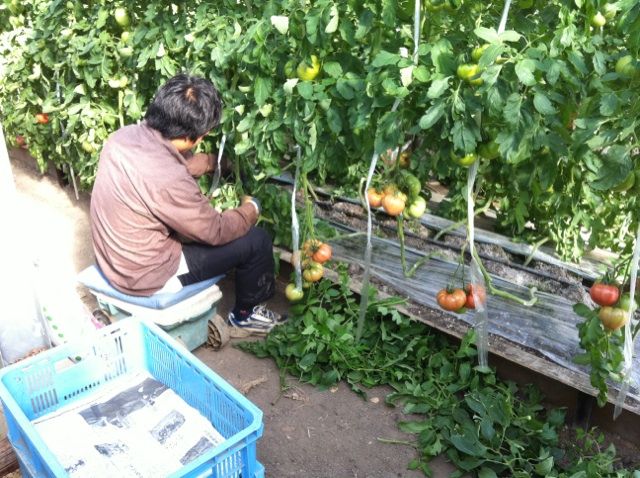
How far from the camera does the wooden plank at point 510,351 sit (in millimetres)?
2160

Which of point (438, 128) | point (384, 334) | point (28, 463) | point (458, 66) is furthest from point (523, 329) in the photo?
point (28, 463)

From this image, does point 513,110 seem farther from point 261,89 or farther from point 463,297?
point 261,89

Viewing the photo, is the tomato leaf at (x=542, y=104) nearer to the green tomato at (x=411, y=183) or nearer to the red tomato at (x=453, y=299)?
the green tomato at (x=411, y=183)

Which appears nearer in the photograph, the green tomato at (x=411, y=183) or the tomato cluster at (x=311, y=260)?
the green tomato at (x=411, y=183)

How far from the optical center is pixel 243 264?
267 cm

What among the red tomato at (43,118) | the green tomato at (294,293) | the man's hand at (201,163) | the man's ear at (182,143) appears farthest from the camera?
the red tomato at (43,118)

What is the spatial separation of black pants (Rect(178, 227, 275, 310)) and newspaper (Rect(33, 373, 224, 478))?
0.67 m

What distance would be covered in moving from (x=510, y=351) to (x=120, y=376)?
4.66 ft

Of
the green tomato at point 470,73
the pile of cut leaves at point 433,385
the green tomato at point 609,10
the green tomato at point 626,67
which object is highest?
the green tomato at point 609,10

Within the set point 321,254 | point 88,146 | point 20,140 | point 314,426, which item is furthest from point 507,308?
point 20,140

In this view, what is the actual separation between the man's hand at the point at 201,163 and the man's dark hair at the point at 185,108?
399 millimetres

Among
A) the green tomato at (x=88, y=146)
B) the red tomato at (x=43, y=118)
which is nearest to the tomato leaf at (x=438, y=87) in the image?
the green tomato at (x=88, y=146)

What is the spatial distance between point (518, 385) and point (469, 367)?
21cm

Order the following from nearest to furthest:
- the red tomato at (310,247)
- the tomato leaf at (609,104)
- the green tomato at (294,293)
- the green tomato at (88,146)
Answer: the tomato leaf at (609,104) → the red tomato at (310,247) → the green tomato at (294,293) → the green tomato at (88,146)
